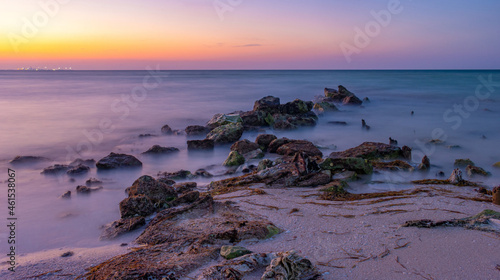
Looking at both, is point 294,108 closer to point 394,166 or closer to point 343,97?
point 343,97

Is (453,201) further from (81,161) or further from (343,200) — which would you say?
(81,161)

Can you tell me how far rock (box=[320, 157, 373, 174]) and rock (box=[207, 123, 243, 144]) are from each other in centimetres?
449

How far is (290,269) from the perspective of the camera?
3.03 meters

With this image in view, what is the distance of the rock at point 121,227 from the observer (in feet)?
14.9

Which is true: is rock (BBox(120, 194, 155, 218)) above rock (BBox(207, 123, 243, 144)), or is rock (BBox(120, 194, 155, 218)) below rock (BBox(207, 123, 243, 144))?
below

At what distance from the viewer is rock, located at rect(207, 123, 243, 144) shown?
1048cm

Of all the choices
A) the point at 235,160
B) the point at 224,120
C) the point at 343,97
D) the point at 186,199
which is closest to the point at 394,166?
the point at 235,160

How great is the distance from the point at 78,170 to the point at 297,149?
476 centimetres

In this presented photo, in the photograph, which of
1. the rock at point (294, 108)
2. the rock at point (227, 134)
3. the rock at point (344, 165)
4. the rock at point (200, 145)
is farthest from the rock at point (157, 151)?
the rock at point (294, 108)

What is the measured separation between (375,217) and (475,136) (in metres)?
9.23

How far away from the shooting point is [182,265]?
3.39m

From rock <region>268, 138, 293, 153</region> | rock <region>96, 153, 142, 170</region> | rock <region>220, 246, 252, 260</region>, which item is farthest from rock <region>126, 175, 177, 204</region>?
rock <region>268, 138, 293, 153</region>

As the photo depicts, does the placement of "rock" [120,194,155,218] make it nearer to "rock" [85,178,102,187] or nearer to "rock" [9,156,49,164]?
"rock" [85,178,102,187]

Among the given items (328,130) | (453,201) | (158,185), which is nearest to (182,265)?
(158,185)
